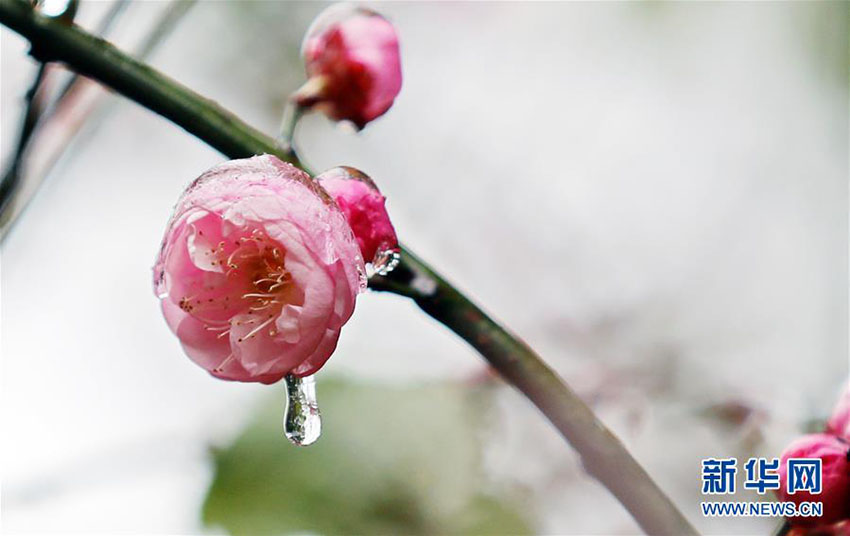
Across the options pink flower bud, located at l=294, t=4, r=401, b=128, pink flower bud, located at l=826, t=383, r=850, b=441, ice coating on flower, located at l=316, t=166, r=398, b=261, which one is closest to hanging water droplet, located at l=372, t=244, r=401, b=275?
ice coating on flower, located at l=316, t=166, r=398, b=261

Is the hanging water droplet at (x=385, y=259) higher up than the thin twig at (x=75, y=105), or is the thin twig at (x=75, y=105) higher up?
the thin twig at (x=75, y=105)

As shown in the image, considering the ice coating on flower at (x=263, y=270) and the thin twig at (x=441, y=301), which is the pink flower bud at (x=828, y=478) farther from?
the ice coating on flower at (x=263, y=270)

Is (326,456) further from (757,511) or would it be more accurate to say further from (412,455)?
(757,511)

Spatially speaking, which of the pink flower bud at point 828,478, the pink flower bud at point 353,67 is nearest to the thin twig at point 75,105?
the pink flower bud at point 353,67

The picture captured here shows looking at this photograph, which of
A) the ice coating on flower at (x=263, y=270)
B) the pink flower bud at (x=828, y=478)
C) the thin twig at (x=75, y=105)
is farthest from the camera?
the thin twig at (x=75, y=105)

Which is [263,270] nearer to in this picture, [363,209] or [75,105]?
[363,209]

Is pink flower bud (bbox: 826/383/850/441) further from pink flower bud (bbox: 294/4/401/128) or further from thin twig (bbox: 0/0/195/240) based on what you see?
thin twig (bbox: 0/0/195/240)
